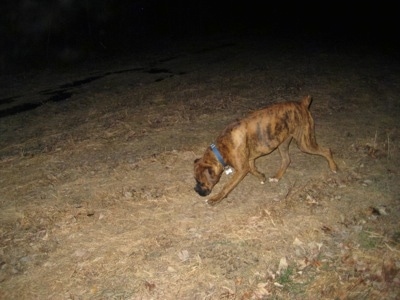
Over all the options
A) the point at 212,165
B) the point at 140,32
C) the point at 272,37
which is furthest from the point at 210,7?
the point at 212,165

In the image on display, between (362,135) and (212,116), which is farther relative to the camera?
(212,116)

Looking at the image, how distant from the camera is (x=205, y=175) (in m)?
5.12

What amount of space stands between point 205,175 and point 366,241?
7.87 ft

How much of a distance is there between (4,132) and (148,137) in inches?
170

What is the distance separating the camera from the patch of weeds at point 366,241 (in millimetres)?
4348

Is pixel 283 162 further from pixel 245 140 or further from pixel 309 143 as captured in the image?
pixel 245 140

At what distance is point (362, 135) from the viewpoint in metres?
7.15

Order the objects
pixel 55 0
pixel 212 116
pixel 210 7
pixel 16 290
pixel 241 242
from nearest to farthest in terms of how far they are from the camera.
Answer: pixel 16 290, pixel 241 242, pixel 212 116, pixel 55 0, pixel 210 7

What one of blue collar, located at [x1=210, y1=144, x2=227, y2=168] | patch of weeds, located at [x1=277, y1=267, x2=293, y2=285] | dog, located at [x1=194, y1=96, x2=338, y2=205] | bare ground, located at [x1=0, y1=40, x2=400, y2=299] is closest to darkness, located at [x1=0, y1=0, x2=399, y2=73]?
bare ground, located at [x1=0, y1=40, x2=400, y2=299]

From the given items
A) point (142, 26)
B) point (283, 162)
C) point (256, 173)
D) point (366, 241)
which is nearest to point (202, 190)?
point (256, 173)

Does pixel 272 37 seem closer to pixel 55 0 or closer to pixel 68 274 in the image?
pixel 55 0

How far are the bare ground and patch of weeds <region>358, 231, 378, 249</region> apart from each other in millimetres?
21

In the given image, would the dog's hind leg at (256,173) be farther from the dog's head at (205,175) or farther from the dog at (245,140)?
the dog's head at (205,175)

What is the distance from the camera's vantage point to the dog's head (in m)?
5.12
